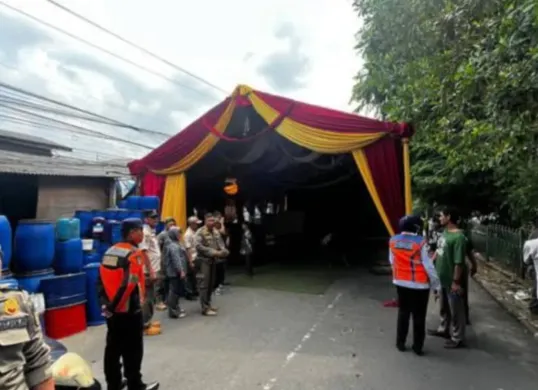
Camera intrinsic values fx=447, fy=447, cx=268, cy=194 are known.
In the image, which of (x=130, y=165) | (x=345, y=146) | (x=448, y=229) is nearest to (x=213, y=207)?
(x=130, y=165)

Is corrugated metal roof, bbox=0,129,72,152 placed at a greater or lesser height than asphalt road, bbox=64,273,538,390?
greater

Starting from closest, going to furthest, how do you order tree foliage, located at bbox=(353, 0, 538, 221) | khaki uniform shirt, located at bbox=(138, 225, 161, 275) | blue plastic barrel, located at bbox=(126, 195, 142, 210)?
1. tree foliage, located at bbox=(353, 0, 538, 221)
2. khaki uniform shirt, located at bbox=(138, 225, 161, 275)
3. blue plastic barrel, located at bbox=(126, 195, 142, 210)

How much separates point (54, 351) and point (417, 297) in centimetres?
344

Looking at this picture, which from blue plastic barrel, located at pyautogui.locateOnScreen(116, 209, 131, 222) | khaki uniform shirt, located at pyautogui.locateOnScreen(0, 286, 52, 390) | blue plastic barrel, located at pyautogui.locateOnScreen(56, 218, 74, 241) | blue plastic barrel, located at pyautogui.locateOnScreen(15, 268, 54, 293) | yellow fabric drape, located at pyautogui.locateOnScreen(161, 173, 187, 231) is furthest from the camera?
yellow fabric drape, located at pyautogui.locateOnScreen(161, 173, 187, 231)

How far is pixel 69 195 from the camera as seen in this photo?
348 inches

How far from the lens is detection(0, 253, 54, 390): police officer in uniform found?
58.3 inches

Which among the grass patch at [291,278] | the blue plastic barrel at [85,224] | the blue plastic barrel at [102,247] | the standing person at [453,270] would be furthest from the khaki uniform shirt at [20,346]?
the grass patch at [291,278]

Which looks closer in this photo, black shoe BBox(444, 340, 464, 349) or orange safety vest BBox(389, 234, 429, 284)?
orange safety vest BBox(389, 234, 429, 284)

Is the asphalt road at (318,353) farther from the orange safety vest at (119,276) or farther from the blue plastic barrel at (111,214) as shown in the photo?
the blue plastic barrel at (111,214)

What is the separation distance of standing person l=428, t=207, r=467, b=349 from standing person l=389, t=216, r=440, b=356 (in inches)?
11.0

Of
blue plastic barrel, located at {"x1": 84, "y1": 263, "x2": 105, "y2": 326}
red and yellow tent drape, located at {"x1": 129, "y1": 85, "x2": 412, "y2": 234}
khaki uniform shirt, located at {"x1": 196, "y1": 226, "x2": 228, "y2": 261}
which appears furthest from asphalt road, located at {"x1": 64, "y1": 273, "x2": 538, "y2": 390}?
red and yellow tent drape, located at {"x1": 129, "y1": 85, "x2": 412, "y2": 234}

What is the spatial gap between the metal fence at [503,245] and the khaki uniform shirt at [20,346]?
29.5 ft

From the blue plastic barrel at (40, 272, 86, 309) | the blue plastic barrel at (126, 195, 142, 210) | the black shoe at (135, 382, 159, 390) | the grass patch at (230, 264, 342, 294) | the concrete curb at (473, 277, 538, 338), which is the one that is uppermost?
the blue plastic barrel at (126, 195, 142, 210)

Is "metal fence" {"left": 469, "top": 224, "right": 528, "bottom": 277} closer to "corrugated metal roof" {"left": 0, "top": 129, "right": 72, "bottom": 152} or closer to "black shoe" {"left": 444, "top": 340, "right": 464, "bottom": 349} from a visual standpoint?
"black shoe" {"left": 444, "top": 340, "right": 464, "bottom": 349}
